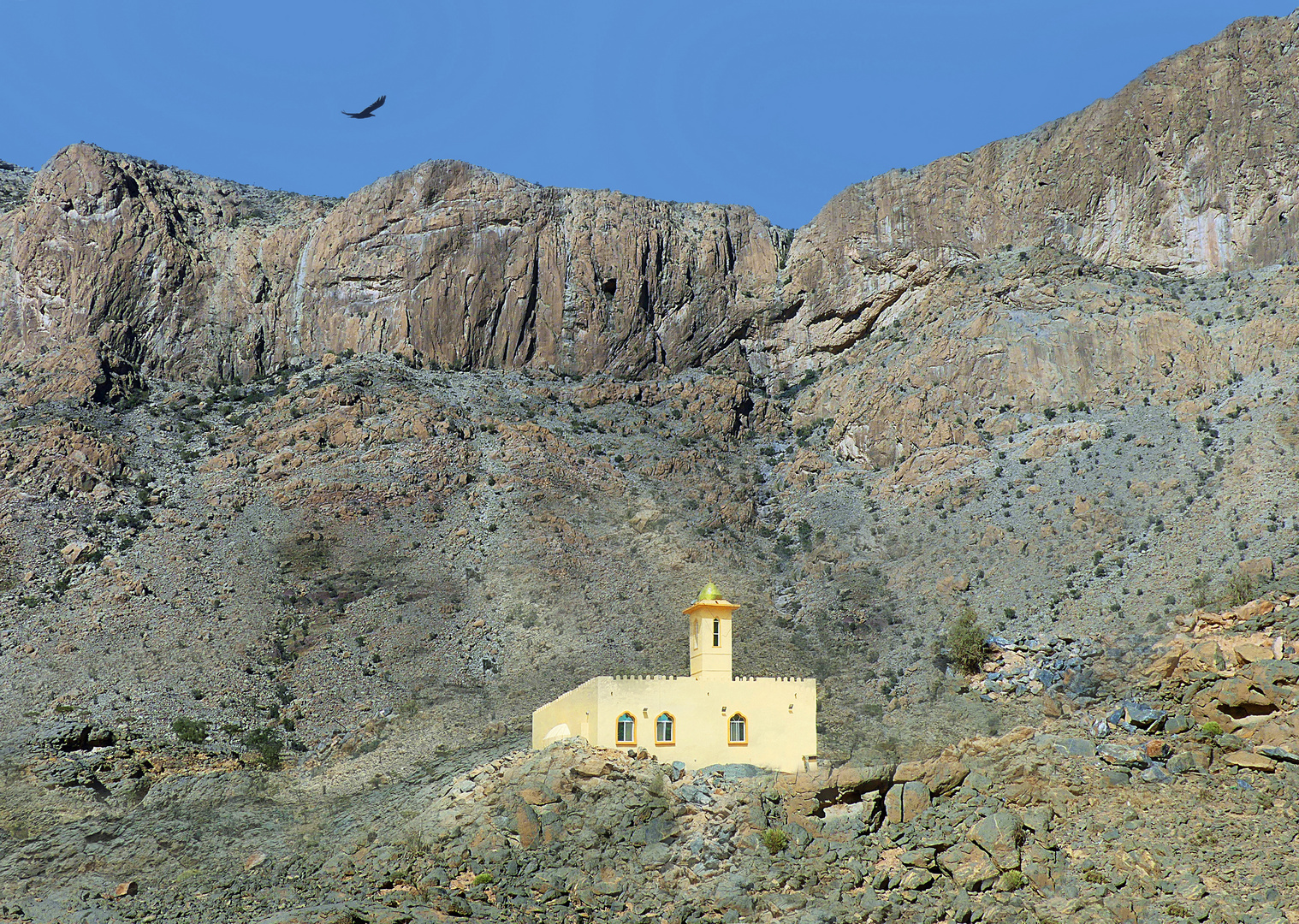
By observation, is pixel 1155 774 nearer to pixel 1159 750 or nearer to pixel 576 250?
pixel 1159 750

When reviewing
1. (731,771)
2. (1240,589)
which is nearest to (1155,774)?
(731,771)

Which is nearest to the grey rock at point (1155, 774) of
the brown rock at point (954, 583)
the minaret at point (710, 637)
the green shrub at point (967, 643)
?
the minaret at point (710, 637)

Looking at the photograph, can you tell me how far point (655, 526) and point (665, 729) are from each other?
2805 centimetres

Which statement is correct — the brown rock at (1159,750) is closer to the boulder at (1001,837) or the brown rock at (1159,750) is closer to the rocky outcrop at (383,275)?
the boulder at (1001,837)

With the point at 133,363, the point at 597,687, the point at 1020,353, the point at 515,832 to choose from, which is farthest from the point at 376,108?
the point at 133,363

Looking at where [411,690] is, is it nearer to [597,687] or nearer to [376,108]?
[597,687]

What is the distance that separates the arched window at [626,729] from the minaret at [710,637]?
7.51 ft

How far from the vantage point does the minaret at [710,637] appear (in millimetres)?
38594

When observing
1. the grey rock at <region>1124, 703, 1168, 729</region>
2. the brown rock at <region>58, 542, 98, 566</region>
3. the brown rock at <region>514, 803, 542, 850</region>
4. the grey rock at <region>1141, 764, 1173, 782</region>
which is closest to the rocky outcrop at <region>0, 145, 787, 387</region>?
the brown rock at <region>58, 542, 98, 566</region>

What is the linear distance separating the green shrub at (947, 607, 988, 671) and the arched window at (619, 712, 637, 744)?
17811 mm

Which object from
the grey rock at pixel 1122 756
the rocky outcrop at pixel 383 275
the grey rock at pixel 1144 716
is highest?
the rocky outcrop at pixel 383 275

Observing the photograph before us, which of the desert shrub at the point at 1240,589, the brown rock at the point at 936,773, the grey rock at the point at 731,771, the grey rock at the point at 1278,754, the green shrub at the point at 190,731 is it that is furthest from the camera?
the green shrub at the point at 190,731

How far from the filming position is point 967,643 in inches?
2004

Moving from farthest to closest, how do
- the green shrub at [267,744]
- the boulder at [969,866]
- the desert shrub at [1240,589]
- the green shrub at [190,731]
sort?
the green shrub at [190,731] → the green shrub at [267,744] → the desert shrub at [1240,589] → the boulder at [969,866]
